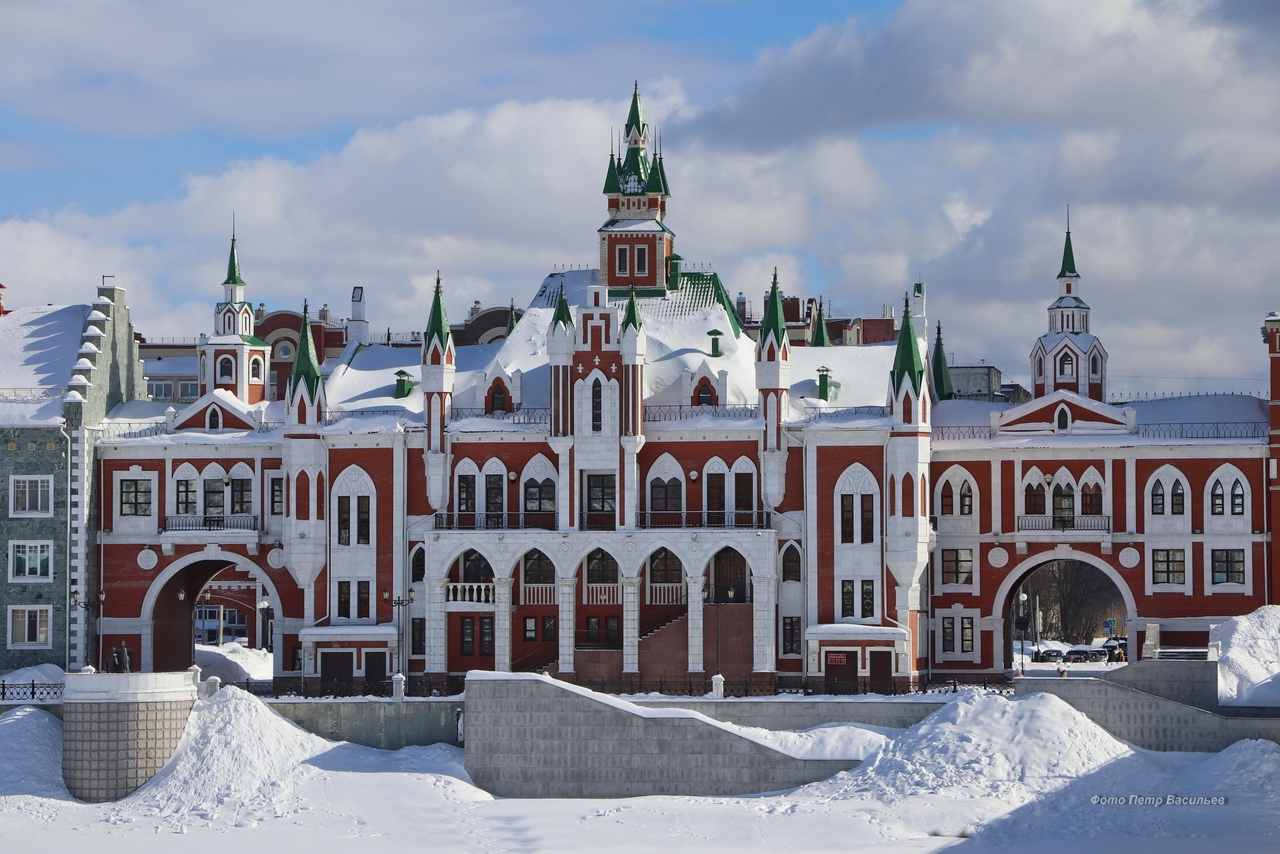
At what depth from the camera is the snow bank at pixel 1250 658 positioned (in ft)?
227

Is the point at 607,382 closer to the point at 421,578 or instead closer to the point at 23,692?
the point at 421,578

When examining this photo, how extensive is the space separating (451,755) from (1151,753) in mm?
21940

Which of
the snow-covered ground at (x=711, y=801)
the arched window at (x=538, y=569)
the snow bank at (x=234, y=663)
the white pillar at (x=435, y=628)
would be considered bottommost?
the snow-covered ground at (x=711, y=801)

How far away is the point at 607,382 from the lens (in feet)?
257

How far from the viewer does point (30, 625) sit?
265 feet

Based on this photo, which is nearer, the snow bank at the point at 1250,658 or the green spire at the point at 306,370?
the snow bank at the point at 1250,658

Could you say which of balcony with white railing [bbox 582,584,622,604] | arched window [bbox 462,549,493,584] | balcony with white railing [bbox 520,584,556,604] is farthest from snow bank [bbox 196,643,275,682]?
balcony with white railing [bbox 582,584,622,604]

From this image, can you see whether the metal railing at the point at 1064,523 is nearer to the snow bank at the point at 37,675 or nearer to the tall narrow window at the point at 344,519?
the tall narrow window at the point at 344,519

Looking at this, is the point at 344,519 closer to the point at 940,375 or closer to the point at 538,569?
the point at 538,569

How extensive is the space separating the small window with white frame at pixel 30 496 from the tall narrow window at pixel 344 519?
1084 centimetres

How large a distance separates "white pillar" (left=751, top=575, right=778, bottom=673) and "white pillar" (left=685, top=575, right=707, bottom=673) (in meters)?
1.84

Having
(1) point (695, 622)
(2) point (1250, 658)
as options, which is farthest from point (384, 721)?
(2) point (1250, 658)

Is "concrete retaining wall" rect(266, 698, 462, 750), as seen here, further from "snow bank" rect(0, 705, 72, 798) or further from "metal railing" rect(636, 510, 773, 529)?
"metal railing" rect(636, 510, 773, 529)

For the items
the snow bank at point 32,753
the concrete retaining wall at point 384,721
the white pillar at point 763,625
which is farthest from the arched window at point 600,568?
the snow bank at point 32,753
